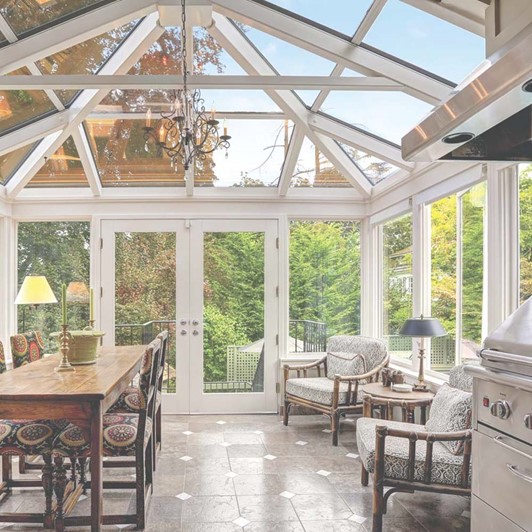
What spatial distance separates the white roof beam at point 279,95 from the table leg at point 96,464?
2.80m

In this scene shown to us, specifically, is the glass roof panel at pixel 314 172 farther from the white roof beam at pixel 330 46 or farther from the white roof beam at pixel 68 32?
the white roof beam at pixel 68 32

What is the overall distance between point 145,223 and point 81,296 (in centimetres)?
109

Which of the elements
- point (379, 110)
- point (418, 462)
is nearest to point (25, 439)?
point (418, 462)

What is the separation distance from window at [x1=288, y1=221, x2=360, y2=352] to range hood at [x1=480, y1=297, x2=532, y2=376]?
12.6 feet

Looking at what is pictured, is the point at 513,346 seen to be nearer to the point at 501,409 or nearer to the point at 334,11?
the point at 501,409

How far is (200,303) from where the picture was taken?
577 cm

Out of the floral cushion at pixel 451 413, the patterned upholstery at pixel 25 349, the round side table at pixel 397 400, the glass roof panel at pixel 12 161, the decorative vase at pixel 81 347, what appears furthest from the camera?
the glass roof panel at pixel 12 161

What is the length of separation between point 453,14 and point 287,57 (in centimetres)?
159

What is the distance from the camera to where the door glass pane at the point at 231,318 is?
5789mm

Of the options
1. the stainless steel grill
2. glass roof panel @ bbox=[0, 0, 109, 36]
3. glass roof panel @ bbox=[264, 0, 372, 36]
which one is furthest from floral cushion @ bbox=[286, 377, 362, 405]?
glass roof panel @ bbox=[0, 0, 109, 36]

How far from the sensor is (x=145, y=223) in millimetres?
5789

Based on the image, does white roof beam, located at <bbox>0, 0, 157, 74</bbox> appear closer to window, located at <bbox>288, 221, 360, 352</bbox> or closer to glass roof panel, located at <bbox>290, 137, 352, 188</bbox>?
glass roof panel, located at <bbox>290, 137, 352, 188</bbox>

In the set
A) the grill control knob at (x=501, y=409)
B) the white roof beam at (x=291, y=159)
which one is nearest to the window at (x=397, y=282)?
the white roof beam at (x=291, y=159)

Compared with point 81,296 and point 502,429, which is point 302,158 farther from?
point 502,429
